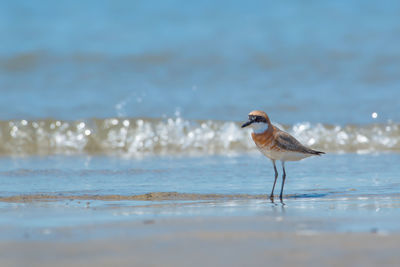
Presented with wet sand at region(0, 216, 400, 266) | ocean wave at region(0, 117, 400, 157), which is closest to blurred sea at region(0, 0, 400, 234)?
ocean wave at region(0, 117, 400, 157)

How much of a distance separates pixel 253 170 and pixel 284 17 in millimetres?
8891

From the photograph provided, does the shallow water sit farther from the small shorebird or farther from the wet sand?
the small shorebird

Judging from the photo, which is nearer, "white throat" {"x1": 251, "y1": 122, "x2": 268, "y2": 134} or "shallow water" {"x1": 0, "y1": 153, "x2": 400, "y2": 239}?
"shallow water" {"x1": 0, "y1": 153, "x2": 400, "y2": 239}

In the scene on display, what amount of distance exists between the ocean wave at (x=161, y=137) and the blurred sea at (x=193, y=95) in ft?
0.09

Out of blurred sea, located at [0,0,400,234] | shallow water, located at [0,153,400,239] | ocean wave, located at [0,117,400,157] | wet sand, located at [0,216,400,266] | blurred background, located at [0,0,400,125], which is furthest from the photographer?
blurred background, located at [0,0,400,125]

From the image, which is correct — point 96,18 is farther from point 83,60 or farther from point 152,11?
point 83,60

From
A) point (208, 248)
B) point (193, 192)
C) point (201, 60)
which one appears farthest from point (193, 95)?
point (208, 248)

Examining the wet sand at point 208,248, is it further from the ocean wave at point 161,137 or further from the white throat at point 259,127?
the ocean wave at point 161,137

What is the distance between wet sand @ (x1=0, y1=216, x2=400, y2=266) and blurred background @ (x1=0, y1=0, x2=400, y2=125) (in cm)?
681

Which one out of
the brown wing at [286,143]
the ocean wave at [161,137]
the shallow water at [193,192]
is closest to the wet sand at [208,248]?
the shallow water at [193,192]

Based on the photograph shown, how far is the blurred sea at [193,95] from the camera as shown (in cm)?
729

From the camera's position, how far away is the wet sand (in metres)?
3.40

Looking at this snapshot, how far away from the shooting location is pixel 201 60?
13.9 meters

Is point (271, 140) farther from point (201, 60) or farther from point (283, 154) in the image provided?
point (201, 60)
